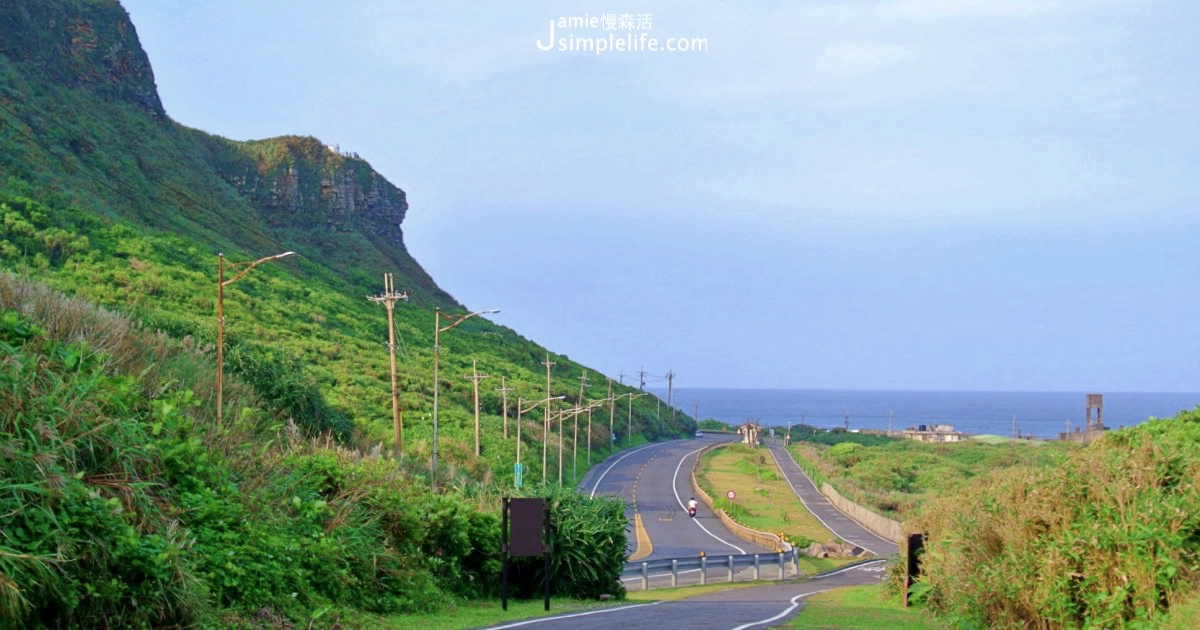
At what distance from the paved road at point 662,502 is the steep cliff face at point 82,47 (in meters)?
55.8

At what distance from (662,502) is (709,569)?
2993 centimetres

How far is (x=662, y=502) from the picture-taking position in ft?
221

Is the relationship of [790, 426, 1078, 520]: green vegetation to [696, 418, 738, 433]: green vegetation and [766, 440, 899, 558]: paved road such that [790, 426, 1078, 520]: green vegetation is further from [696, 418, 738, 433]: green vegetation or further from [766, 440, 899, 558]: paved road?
[696, 418, 738, 433]: green vegetation

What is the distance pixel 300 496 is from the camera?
17078mm

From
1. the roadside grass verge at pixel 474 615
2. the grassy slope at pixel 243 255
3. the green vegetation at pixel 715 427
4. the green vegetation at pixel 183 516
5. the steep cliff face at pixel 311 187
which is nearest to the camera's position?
the green vegetation at pixel 183 516

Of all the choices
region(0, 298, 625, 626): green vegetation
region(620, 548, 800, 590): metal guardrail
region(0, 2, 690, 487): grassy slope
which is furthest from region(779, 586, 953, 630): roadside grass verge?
region(0, 2, 690, 487): grassy slope

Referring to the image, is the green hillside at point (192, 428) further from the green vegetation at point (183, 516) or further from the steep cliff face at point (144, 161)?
the steep cliff face at point (144, 161)

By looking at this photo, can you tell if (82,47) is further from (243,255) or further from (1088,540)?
(1088,540)

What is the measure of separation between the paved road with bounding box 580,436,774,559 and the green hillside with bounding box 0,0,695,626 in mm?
3191

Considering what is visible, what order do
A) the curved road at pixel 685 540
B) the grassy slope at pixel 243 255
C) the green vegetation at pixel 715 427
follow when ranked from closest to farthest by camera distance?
the curved road at pixel 685 540 → the grassy slope at pixel 243 255 → the green vegetation at pixel 715 427

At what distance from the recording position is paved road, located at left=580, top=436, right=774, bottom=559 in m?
49.2

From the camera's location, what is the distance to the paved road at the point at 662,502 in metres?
49.2

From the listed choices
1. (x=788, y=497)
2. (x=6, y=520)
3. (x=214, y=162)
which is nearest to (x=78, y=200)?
(x=788, y=497)

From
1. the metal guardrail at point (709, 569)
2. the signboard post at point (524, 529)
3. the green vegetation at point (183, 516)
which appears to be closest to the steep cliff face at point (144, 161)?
the metal guardrail at point (709, 569)
